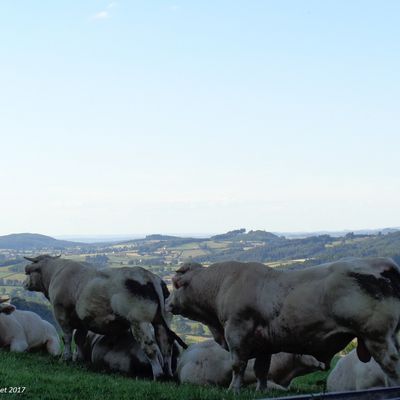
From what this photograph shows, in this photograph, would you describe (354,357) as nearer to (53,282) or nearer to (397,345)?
(397,345)

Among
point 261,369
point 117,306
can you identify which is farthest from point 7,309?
point 261,369

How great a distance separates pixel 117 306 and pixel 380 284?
6.57 metres

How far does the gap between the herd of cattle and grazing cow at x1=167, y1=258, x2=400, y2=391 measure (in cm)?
2

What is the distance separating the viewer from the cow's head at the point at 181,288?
1609 centimetres

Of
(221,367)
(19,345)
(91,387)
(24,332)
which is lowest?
(221,367)

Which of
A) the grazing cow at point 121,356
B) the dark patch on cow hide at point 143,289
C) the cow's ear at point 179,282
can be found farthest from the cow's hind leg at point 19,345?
the cow's ear at point 179,282

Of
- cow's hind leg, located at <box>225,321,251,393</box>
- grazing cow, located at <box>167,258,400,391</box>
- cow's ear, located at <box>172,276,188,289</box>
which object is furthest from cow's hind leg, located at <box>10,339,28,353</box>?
cow's hind leg, located at <box>225,321,251,393</box>

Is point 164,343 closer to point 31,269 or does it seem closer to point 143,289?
point 143,289

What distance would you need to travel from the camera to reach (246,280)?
1423 centimetres

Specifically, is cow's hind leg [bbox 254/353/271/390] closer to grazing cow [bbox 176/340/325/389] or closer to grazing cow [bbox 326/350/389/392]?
grazing cow [bbox 176/340/325/389]

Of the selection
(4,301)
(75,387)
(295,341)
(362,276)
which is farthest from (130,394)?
(4,301)

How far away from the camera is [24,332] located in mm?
20938

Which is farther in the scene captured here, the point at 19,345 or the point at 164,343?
the point at 19,345

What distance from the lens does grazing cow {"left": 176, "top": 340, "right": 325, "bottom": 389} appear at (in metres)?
15.4
